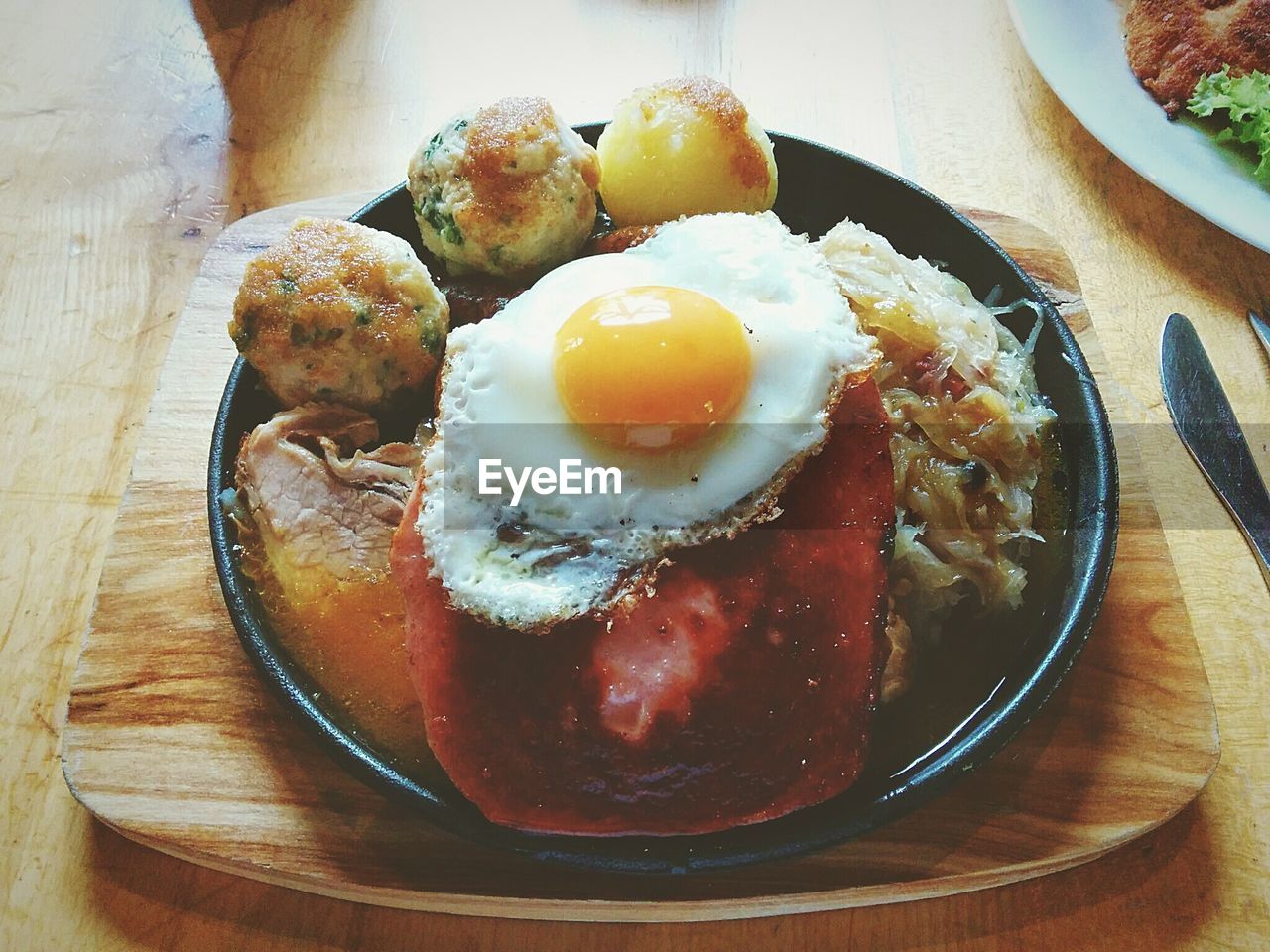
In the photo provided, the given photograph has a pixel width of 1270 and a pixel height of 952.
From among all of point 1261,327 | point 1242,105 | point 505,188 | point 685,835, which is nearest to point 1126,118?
point 1242,105

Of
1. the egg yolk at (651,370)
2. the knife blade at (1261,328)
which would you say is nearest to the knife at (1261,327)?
the knife blade at (1261,328)

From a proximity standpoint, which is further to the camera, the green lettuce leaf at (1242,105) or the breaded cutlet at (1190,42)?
the breaded cutlet at (1190,42)

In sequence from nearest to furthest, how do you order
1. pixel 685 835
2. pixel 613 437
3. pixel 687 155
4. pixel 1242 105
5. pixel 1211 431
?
pixel 685 835, pixel 613 437, pixel 687 155, pixel 1211 431, pixel 1242 105

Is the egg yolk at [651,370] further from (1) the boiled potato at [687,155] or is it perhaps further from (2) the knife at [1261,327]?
(2) the knife at [1261,327]

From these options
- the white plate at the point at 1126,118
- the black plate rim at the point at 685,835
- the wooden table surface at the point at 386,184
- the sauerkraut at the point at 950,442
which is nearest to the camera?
the black plate rim at the point at 685,835

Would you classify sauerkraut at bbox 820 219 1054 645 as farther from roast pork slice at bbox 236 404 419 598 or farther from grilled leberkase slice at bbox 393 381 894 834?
roast pork slice at bbox 236 404 419 598
